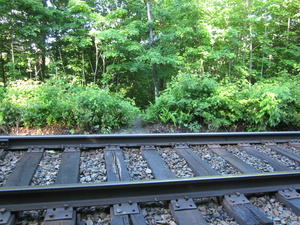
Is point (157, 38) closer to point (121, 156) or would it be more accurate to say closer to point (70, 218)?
point (121, 156)

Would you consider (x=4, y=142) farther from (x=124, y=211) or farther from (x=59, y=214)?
(x=124, y=211)

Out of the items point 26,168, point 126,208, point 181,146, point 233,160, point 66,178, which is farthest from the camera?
point 181,146

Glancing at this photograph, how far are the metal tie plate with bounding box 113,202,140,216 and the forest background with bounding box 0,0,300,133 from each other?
336 cm

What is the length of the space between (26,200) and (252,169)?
9.26 feet

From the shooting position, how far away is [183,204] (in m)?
2.09

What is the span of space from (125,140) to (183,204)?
6.21ft

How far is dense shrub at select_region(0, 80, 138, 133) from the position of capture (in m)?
4.95

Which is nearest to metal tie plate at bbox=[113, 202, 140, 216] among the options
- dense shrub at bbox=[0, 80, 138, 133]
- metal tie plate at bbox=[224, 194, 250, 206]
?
metal tie plate at bbox=[224, 194, 250, 206]

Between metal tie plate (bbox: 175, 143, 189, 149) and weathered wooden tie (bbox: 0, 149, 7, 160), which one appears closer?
weathered wooden tie (bbox: 0, 149, 7, 160)

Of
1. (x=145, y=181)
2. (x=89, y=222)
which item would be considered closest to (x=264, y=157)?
(x=145, y=181)

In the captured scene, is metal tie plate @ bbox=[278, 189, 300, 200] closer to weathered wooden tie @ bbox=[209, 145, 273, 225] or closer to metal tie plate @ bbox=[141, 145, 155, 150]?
weathered wooden tie @ bbox=[209, 145, 273, 225]

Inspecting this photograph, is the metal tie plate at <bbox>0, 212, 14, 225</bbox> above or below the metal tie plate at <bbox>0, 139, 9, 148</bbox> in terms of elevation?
below

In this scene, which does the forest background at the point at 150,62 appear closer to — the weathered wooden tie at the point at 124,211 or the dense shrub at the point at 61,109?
the dense shrub at the point at 61,109

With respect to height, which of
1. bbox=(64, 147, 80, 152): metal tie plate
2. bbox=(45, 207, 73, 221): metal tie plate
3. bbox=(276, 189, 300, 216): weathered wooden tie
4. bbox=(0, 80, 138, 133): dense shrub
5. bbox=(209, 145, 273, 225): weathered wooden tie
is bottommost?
bbox=(276, 189, 300, 216): weathered wooden tie
